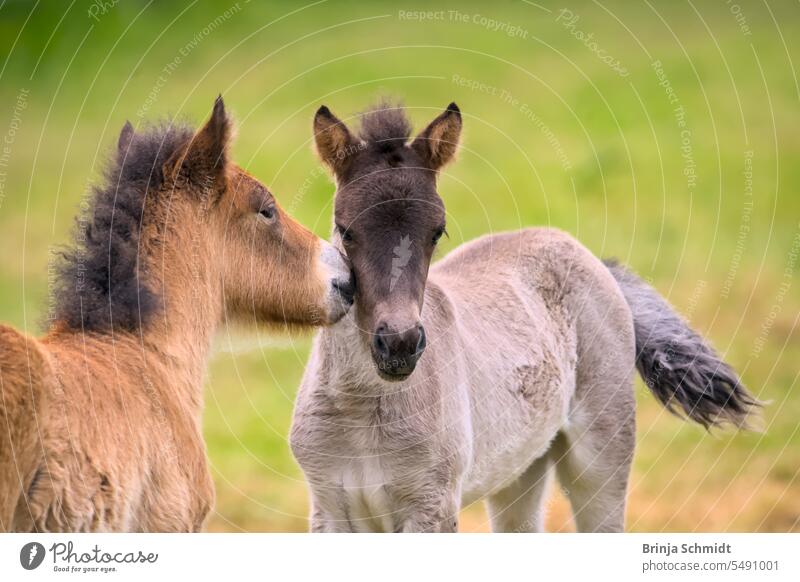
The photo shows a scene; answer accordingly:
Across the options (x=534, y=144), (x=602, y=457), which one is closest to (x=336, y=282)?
(x=602, y=457)

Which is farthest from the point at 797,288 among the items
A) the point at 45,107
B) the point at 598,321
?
the point at 45,107

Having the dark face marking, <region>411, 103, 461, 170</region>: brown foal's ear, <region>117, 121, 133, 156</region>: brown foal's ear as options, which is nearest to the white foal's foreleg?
the dark face marking

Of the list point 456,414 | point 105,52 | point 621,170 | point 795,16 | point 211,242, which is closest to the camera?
point 211,242

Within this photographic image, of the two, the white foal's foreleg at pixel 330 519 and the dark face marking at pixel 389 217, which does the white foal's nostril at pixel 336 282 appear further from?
the white foal's foreleg at pixel 330 519

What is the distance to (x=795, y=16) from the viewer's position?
44.6 feet

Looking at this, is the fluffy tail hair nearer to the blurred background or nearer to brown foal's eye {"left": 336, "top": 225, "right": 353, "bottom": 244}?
brown foal's eye {"left": 336, "top": 225, "right": 353, "bottom": 244}

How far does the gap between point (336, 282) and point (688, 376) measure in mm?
3521

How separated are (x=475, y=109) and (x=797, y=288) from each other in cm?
580

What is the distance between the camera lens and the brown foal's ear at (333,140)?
6598mm

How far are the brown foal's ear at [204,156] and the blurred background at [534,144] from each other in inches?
244

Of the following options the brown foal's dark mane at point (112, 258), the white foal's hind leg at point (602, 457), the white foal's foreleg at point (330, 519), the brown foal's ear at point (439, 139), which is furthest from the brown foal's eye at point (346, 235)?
the white foal's hind leg at point (602, 457)

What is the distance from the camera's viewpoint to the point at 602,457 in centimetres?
812

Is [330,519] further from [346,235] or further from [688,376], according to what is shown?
[688,376]
